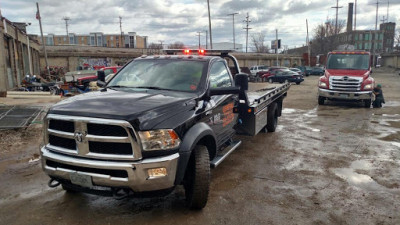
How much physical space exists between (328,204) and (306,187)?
23.8 inches

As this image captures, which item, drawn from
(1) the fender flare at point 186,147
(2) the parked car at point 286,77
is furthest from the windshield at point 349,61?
Answer: (2) the parked car at point 286,77

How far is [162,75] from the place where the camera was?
4.70 metres

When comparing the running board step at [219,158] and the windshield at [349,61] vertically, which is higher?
the windshield at [349,61]

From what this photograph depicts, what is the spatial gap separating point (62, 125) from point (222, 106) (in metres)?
2.34

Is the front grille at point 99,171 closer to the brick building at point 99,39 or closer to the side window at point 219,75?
the side window at point 219,75

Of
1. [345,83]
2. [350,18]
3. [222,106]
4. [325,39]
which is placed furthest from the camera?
[350,18]

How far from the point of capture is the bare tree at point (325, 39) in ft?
239

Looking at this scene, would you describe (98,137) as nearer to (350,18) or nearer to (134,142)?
(134,142)

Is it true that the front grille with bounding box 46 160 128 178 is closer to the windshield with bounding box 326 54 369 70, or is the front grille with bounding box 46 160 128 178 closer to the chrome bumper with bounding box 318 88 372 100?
the chrome bumper with bounding box 318 88 372 100

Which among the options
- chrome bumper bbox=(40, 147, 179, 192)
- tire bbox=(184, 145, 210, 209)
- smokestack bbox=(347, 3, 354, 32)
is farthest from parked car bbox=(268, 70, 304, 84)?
smokestack bbox=(347, 3, 354, 32)

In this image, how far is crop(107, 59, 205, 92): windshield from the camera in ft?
14.8

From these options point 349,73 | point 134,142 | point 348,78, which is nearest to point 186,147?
point 134,142

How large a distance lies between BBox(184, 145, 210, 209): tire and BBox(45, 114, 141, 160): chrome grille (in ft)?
2.63

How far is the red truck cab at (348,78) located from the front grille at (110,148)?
12240 mm
